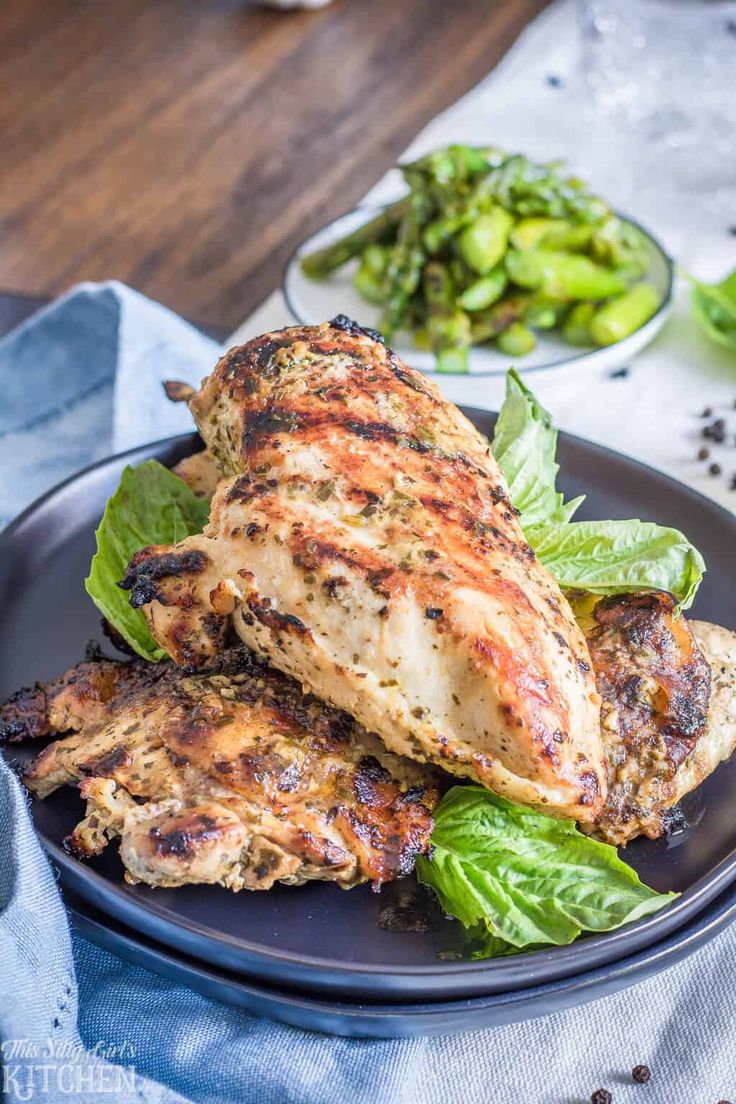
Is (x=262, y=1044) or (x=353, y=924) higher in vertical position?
(x=353, y=924)

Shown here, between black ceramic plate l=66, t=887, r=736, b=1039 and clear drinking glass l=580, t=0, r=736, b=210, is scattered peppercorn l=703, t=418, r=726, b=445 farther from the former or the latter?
black ceramic plate l=66, t=887, r=736, b=1039

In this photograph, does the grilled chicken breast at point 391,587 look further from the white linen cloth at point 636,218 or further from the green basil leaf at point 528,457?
the white linen cloth at point 636,218

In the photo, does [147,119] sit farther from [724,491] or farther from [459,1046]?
[459,1046]

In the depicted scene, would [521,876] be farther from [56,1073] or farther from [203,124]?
[203,124]

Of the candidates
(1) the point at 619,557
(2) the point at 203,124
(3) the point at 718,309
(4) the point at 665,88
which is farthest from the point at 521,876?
(2) the point at 203,124

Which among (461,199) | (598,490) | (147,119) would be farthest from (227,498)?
(147,119)

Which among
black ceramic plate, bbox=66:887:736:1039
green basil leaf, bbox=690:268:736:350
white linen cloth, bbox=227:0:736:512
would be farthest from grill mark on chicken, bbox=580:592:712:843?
green basil leaf, bbox=690:268:736:350
